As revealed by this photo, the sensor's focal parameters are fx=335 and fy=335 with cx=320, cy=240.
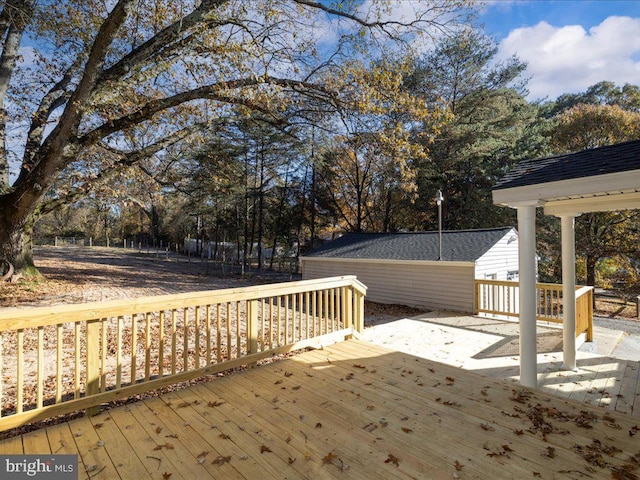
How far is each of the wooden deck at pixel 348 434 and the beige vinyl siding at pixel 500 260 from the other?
6.51 metres

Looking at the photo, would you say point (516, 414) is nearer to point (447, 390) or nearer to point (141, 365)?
point (447, 390)

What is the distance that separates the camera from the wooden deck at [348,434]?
2.09 m

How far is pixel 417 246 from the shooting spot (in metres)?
11.1

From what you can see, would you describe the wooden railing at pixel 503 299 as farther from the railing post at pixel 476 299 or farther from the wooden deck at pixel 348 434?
the wooden deck at pixel 348 434

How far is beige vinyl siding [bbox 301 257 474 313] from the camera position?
922 cm

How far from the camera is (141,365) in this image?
4375 millimetres

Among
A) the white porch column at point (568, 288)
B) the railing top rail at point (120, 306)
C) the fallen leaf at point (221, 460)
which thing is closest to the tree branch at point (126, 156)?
the railing top rail at point (120, 306)

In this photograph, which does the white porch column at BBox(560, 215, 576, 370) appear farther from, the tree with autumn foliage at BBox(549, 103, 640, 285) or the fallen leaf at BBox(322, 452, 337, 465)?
the tree with autumn foliage at BBox(549, 103, 640, 285)

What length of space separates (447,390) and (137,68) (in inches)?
282

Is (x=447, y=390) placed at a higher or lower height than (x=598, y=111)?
lower

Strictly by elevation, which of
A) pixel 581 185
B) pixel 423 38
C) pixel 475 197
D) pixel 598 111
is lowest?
pixel 581 185

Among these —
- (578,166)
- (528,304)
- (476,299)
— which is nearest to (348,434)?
(528,304)

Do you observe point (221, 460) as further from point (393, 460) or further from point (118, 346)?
point (118, 346)

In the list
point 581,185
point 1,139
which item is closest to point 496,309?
point 581,185
